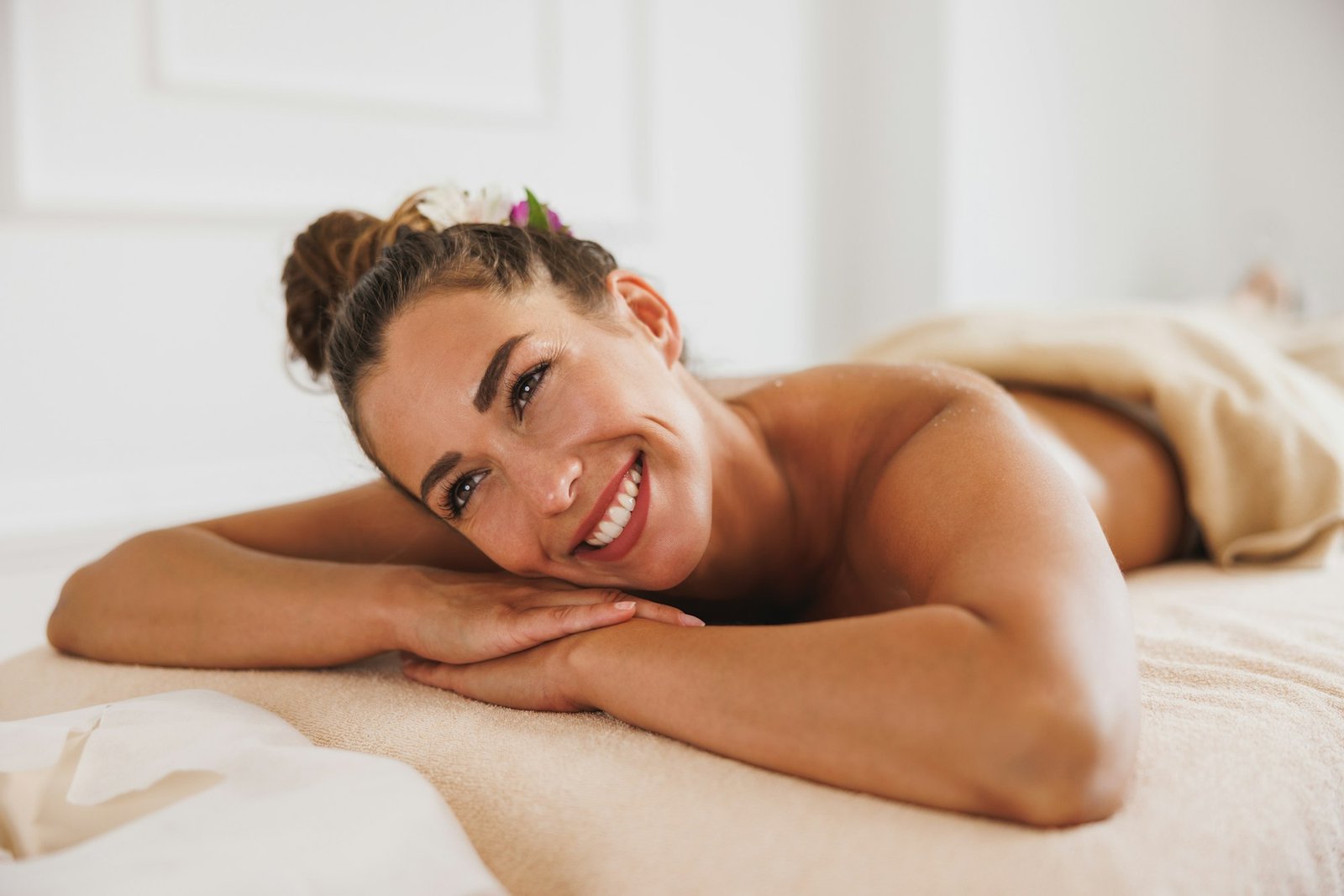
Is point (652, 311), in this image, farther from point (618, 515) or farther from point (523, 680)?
point (523, 680)

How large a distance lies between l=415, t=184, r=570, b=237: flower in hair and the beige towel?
57 cm

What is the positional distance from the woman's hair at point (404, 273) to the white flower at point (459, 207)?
0.7 inches

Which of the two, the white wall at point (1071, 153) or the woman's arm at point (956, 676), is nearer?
the woman's arm at point (956, 676)

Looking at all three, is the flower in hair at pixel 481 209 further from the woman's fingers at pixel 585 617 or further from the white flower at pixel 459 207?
the woman's fingers at pixel 585 617

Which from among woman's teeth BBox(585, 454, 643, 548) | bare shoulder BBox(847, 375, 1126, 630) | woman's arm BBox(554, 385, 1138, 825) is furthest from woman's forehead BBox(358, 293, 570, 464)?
bare shoulder BBox(847, 375, 1126, 630)

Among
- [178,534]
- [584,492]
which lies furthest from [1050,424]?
[178,534]

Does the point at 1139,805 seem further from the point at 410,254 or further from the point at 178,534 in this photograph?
the point at 178,534

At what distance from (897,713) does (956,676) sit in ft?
0.15

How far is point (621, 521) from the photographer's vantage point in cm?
99

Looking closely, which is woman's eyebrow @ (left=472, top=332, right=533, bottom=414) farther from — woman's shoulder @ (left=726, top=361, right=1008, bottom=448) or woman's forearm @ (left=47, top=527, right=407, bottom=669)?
woman's shoulder @ (left=726, top=361, right=1008, bottom=448)

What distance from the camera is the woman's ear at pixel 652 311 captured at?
1.18 metres

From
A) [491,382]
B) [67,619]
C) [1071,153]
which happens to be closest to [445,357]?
[491,382]

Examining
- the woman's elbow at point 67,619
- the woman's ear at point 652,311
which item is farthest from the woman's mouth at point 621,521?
the woman's elbow at point 67,619

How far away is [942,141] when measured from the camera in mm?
3080
